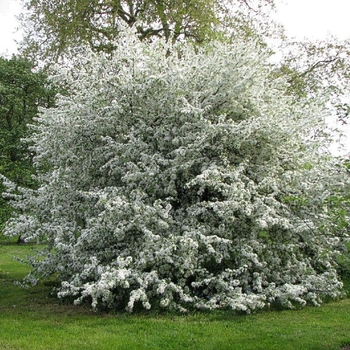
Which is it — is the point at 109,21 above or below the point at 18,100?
above

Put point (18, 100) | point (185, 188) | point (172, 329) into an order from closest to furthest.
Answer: point (172, 329)
point (185, 188)
point (18, 100)

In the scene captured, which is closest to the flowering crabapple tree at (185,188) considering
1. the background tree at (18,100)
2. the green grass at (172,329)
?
the green grass at (172,329)

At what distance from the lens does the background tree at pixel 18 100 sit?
55.6ft

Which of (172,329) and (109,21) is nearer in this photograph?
(172,329)

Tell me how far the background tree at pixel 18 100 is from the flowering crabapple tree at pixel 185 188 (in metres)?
6.41

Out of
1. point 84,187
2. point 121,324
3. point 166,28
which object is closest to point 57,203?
point 84,187

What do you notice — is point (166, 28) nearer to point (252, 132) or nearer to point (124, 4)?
point (124, 4)

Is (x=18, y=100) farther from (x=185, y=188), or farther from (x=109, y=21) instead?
(x=185, y=188)

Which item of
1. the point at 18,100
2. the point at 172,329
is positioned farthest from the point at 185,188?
the point at 18,100

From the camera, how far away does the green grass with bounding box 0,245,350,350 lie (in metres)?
6.54

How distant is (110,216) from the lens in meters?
8.54

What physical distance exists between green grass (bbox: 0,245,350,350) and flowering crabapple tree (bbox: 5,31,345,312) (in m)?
0.33

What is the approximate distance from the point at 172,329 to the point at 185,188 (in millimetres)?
3342

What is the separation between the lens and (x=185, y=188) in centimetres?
980
